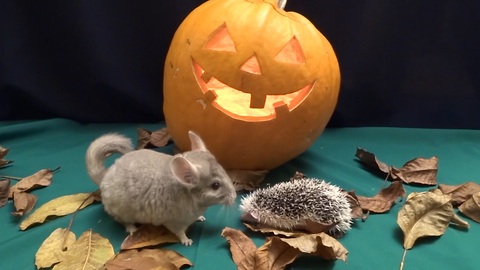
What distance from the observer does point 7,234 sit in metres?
1.14

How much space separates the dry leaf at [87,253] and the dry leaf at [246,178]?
375 mm

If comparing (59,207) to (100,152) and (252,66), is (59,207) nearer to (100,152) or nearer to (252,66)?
(100,152)

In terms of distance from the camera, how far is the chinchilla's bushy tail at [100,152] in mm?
1229

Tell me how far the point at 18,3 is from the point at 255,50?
87cm

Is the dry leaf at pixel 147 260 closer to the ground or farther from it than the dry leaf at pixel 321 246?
closer to the ground

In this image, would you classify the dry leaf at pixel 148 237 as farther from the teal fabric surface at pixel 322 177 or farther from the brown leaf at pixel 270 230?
the brown leaf at pixel 270 230

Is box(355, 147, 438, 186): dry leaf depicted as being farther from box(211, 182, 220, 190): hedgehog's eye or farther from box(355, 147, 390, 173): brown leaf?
box(211, 182, 220, 190): hedgehog's eye

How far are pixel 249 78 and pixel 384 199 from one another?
44cm

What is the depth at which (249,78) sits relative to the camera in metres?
1.24

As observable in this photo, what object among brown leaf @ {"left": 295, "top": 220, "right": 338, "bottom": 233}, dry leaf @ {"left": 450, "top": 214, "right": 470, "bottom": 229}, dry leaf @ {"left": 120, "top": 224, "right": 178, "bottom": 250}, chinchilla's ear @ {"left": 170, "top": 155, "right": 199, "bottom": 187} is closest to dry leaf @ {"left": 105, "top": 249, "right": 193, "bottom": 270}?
dry leaf @ {"left": 120, "top": 224, "right": 178, "bottom": 250}

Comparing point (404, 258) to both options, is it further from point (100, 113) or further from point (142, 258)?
point (100, 113)

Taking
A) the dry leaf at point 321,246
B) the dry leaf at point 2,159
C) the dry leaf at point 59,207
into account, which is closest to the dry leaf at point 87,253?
the dry leaf at point 59,207

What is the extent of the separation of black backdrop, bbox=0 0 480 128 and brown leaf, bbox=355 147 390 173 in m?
0.32

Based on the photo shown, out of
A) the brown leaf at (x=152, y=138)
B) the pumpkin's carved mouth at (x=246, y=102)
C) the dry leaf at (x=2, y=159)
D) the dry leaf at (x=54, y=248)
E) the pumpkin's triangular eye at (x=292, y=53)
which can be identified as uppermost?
the pumpkin's triangular eye at (x=292, y=53)
